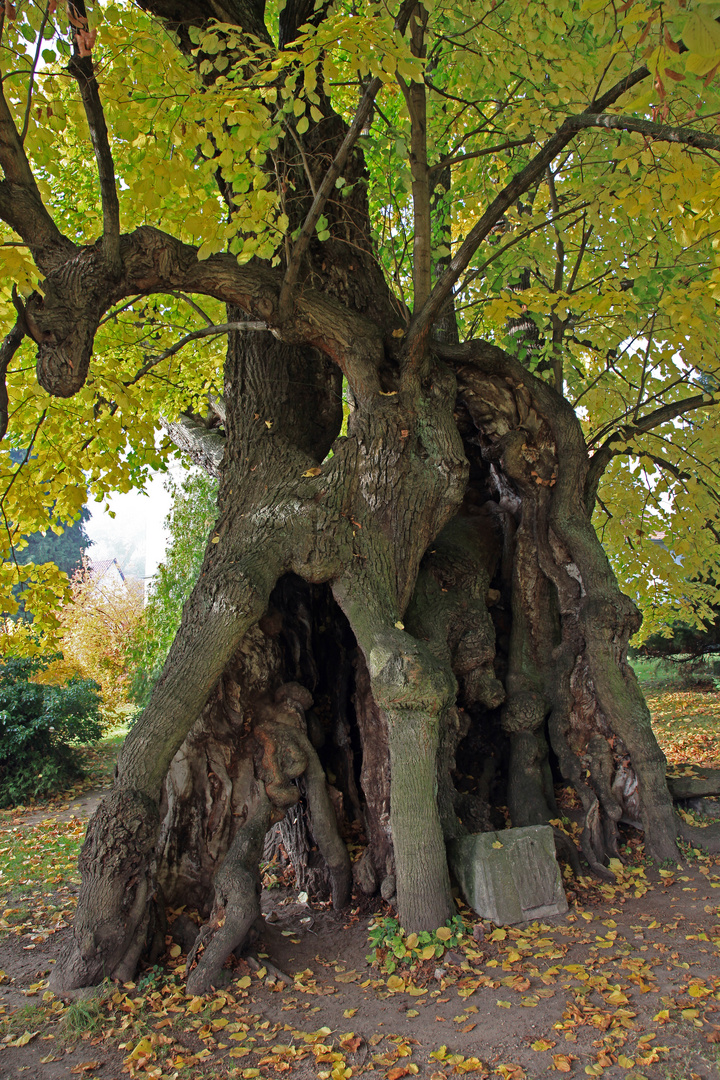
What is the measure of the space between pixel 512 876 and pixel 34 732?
8.57m

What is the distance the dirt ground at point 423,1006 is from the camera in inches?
127

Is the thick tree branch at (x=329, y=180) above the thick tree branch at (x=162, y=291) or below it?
above

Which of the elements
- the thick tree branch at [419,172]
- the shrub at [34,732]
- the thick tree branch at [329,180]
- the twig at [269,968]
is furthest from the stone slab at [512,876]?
the shrub at [34,732]

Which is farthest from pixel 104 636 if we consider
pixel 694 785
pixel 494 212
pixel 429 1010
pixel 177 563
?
pixel 429 1010

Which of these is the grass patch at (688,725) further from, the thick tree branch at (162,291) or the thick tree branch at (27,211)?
the thick tree branch at (27,211)

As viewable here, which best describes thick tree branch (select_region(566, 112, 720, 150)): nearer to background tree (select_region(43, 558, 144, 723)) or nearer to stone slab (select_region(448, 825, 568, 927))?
stone slab (select_region(448, 825, 568, 927))

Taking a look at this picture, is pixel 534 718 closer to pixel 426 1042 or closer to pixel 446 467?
pixel 446 467

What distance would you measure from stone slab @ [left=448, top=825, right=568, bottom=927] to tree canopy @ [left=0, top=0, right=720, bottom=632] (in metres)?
3.84

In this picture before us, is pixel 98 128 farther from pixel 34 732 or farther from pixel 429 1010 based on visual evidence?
pixel 34 732

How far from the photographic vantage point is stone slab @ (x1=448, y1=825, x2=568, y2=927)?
4.54 metres

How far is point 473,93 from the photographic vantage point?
7.16m

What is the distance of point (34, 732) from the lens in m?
10.6

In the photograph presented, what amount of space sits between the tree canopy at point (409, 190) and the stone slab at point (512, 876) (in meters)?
3.84

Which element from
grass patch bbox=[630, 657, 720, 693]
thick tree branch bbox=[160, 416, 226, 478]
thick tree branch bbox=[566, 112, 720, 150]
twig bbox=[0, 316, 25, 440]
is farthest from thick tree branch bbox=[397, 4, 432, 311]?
grass patch bbox=[630, 657, 720, 693]
